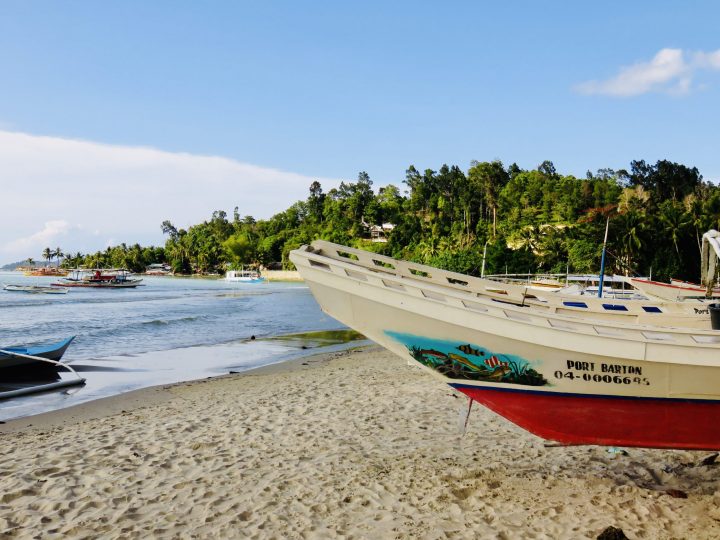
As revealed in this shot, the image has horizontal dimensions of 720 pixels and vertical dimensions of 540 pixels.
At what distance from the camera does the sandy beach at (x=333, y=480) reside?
5.14 metres

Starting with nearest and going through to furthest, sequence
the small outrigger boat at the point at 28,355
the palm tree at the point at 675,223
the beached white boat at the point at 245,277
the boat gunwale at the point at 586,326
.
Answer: the boat gunwale at the point at 586,326 → the small outrigger boat at the point at 28,355 → the palm tree at the point at 675,223 → the beached white boat at the point at 245,277

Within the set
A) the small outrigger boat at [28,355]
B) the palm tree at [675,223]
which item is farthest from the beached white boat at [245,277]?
the small outrigger boat at [28,355]

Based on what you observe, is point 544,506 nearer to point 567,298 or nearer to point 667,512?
point 667,512

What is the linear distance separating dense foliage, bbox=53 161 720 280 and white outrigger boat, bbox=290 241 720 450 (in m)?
39.3

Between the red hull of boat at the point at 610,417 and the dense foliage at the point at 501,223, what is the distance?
39.2 meters

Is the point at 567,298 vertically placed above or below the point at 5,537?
above

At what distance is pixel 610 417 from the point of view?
523cm

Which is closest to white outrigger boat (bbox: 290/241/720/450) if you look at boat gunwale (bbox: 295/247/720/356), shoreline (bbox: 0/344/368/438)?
boat gunwale (bbox: 295/247/720/356)

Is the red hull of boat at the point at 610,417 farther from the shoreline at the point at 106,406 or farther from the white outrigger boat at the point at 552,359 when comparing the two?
the shoreline at the point at 106,406

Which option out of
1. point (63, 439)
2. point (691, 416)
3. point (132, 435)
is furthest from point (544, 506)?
point (63, 439)

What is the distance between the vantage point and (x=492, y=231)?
3541 inches

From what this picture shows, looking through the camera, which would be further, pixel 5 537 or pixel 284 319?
pixel 284 319

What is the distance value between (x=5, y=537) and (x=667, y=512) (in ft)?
19.6

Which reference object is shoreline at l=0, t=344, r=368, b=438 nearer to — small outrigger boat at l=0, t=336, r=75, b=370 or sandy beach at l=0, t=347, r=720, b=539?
sandy beach at l=0, t=347, r=720, b=539
